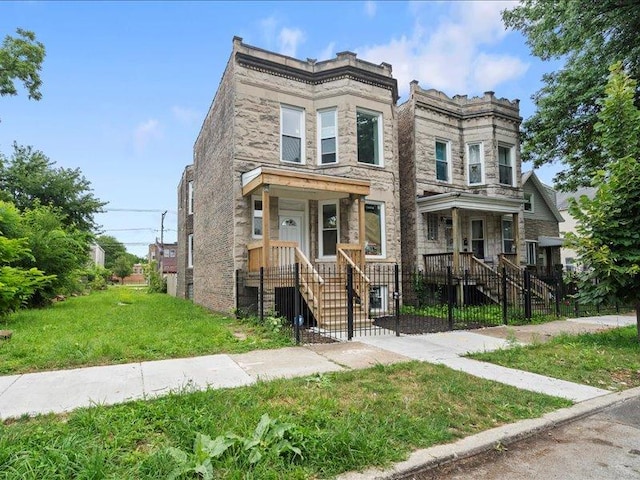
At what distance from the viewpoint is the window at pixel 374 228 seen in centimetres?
1319

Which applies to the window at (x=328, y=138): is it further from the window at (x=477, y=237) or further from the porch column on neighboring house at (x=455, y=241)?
the window at (x=477, y=237)

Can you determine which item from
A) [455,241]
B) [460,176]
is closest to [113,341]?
[455,241]

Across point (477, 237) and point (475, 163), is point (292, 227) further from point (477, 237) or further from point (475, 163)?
point (475, 163)

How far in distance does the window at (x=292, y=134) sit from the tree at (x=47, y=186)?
18651mm

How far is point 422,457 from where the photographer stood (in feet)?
9.89

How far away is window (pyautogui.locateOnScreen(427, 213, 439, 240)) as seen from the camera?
50.4 feet

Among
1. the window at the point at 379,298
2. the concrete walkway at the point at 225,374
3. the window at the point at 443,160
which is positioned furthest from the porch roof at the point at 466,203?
the concrete walkway at the point at 225,374

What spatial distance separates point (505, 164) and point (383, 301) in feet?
30.7

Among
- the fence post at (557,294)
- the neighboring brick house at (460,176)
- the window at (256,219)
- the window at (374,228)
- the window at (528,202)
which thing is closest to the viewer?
the window at (256,219)

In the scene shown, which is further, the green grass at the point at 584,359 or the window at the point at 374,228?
the window at the point at 374,228

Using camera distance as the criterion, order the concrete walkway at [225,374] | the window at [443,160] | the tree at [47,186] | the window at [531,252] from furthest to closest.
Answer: the tree at [47,186] → the window at [531,252] → the window at [443,160] → the concrete walkway at [225,374]

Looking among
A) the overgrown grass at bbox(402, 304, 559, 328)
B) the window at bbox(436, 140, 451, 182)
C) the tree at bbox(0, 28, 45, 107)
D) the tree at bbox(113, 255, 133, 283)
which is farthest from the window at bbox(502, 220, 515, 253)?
the tree at bbox(113, 255, 133, 283)

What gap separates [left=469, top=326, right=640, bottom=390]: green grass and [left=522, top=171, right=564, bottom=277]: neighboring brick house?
45.8ft

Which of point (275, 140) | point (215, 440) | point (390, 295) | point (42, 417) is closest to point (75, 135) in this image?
point (275, 140)
